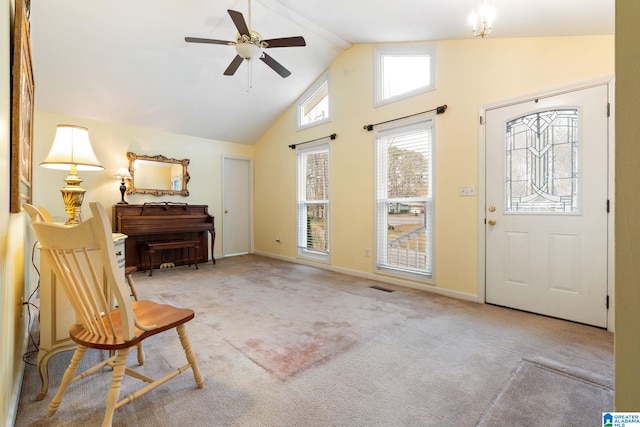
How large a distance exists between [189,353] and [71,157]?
138 cm

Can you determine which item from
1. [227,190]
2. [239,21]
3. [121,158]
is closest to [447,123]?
[239,21]

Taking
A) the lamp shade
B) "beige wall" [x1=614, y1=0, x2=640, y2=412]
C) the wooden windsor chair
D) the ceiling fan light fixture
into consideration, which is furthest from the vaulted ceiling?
the wooden windsor chair

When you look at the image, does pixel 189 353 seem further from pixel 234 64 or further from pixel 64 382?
pixel 234 64

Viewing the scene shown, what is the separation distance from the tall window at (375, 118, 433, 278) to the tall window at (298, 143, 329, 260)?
104cm

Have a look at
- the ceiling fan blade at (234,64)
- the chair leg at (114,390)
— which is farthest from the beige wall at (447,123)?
the chair leg at (114,390)

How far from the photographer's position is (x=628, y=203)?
54 centimetres

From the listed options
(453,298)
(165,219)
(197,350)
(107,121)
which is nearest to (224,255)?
(165,219)

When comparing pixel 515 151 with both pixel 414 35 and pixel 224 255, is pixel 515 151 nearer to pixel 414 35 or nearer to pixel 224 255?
pixel 414 35

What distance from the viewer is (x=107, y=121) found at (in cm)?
443

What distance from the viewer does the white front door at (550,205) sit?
2.38 m

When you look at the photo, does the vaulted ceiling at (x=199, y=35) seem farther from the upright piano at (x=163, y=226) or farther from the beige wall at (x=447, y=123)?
the upright piano at (x=163, y=226)

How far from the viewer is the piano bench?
4.34 meters

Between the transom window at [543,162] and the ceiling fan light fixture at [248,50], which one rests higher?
the ceiling fan light fixture at [248,50]

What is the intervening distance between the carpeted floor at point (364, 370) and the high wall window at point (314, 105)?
3.12m
